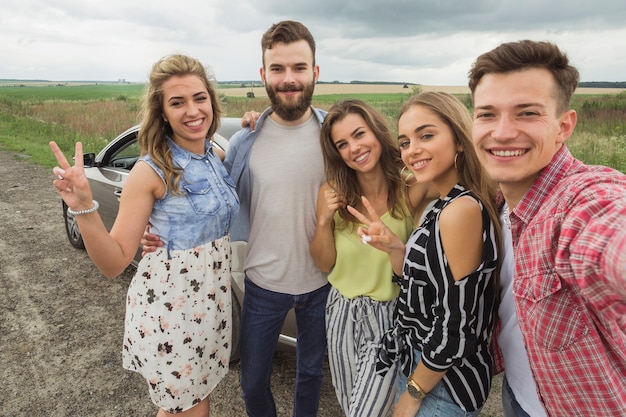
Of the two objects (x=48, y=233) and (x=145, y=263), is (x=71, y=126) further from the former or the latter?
(x=145, y=263)

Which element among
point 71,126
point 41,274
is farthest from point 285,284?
point 71,126

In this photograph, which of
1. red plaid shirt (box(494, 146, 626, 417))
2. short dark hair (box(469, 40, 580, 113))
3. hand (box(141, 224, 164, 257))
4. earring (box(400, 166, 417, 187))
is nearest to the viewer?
red plaid shirt (box(494, 146, 626, 417))

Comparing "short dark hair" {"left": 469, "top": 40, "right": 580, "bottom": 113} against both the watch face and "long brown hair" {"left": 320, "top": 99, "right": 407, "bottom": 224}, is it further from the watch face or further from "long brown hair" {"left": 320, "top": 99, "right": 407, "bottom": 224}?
the watch face

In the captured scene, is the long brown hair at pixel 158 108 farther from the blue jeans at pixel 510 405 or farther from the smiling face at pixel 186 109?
the blue jeans at pixel 510 405

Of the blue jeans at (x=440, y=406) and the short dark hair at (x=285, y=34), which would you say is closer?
the blue jeans at (x=440, y=406)

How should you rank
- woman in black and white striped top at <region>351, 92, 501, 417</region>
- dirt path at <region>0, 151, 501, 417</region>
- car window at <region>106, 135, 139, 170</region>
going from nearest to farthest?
woman in black and white striped top at <region>351, 92, 501, 417</region>
dirt path at <region>0, 151, 501, 417</region>
car window at <region>106, 135, 139, 170</region>

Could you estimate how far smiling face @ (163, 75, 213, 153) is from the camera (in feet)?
6.20

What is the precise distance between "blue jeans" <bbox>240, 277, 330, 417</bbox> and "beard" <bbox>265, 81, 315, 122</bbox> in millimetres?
949

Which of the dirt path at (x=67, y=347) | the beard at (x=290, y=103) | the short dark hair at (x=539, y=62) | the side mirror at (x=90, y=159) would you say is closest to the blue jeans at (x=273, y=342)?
the dirt path at (x=67, y=347)

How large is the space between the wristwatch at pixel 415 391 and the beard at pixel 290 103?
141 cm

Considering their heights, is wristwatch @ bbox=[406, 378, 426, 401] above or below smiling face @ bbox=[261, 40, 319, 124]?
below

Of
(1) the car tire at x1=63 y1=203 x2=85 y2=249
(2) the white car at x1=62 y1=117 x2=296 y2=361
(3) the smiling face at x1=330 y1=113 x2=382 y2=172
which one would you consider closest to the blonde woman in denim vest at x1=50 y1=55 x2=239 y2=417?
(3) the smiling face at x1=330 y1=113 x2=382 y2=172

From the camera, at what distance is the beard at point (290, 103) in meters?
2.19

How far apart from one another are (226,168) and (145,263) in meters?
0.75
